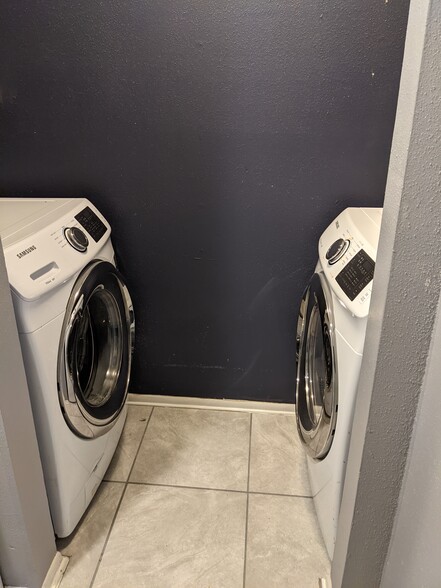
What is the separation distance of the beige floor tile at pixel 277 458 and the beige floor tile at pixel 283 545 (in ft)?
0.15

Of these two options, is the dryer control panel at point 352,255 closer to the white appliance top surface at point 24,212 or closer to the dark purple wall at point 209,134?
the dark purple wall at point 209,134

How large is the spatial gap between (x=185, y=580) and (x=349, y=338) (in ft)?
2.53

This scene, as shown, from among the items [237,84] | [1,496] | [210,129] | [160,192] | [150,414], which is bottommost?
[150,414]

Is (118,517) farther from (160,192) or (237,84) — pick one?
(237,84)

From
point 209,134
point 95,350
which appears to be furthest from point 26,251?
point 209,134

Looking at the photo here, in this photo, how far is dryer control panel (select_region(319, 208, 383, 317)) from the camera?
1081 mm

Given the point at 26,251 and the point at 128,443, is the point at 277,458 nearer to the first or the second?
the point at 128,443

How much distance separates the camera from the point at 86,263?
1321mm

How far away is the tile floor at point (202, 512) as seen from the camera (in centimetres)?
132

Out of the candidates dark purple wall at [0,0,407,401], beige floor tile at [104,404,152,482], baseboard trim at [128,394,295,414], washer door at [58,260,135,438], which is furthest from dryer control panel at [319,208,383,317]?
beige floor tile at [104,404,152,482]

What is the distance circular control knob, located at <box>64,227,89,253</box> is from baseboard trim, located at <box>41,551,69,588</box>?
0.80 metres

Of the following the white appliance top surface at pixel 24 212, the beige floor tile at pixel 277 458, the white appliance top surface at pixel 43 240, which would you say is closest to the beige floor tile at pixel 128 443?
the beige floor tile at pixel 277 458

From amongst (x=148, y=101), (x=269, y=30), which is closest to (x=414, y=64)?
(x=269, y=30)

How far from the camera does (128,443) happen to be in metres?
1.75
